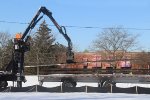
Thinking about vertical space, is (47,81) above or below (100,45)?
below

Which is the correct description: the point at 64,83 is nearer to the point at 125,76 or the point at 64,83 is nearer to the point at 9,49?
the point at 125,76

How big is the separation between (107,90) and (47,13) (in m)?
9.97

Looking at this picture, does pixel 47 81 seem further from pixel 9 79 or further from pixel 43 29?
pixel 43 29

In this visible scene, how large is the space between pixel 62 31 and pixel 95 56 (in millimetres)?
55665

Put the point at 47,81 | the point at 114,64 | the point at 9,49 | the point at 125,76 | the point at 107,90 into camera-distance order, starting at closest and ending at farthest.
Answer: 1. the point at 107,90
2. the point at 125,76
3. the point at 47,81
4. the point at 114,64
5. the point at 9,49

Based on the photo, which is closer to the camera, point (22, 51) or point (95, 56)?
point (22, 51)

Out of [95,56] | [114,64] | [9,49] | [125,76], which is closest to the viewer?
[125,76]

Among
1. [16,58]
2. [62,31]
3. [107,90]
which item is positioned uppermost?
[62,31]

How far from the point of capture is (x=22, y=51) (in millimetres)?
31922

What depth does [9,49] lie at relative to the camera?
7938 cm

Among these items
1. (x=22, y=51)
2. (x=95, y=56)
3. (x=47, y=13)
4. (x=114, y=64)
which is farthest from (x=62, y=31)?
(x=95, y=56)

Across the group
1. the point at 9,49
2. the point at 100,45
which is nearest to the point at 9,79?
the point at 9,49

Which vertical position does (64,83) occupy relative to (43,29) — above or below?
below

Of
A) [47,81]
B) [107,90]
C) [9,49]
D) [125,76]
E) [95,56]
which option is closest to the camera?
[107,90]
